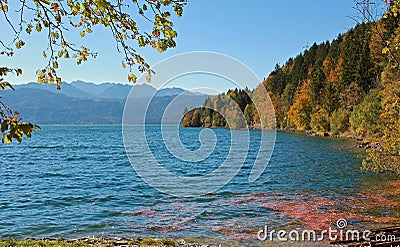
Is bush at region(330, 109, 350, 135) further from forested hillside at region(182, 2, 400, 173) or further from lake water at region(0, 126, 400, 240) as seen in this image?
lake water at region(0, 126, 400, 240)

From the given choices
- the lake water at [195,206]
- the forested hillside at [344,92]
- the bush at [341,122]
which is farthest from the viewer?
the bush at [341,122]

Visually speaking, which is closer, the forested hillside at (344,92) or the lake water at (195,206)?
the lake water at (195,206)

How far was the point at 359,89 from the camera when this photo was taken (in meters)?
76.6

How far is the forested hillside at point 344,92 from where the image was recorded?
39.4m

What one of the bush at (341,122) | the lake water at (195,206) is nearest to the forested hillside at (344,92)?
the bush at (341,122)

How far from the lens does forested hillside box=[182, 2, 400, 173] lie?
39372 mm

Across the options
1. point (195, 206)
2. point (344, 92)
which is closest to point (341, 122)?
point (344, 92)

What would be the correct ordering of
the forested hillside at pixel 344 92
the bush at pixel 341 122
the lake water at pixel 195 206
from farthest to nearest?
the bush at pixel 341 122, the forested hillside at pixel 344 92, the lake water at pixel 195 206

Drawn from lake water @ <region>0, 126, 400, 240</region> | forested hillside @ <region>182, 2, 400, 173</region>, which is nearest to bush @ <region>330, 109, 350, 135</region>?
forested hillside @ <region>182, 2, 400, 173</region>

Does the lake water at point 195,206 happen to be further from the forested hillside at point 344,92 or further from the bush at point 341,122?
the bush at point 341,122

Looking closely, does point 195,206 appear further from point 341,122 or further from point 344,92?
point 344,92

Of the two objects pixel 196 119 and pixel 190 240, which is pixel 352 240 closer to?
pixel 190 240

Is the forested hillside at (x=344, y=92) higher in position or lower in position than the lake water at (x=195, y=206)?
higher

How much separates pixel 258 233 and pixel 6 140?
1171 centimetres
